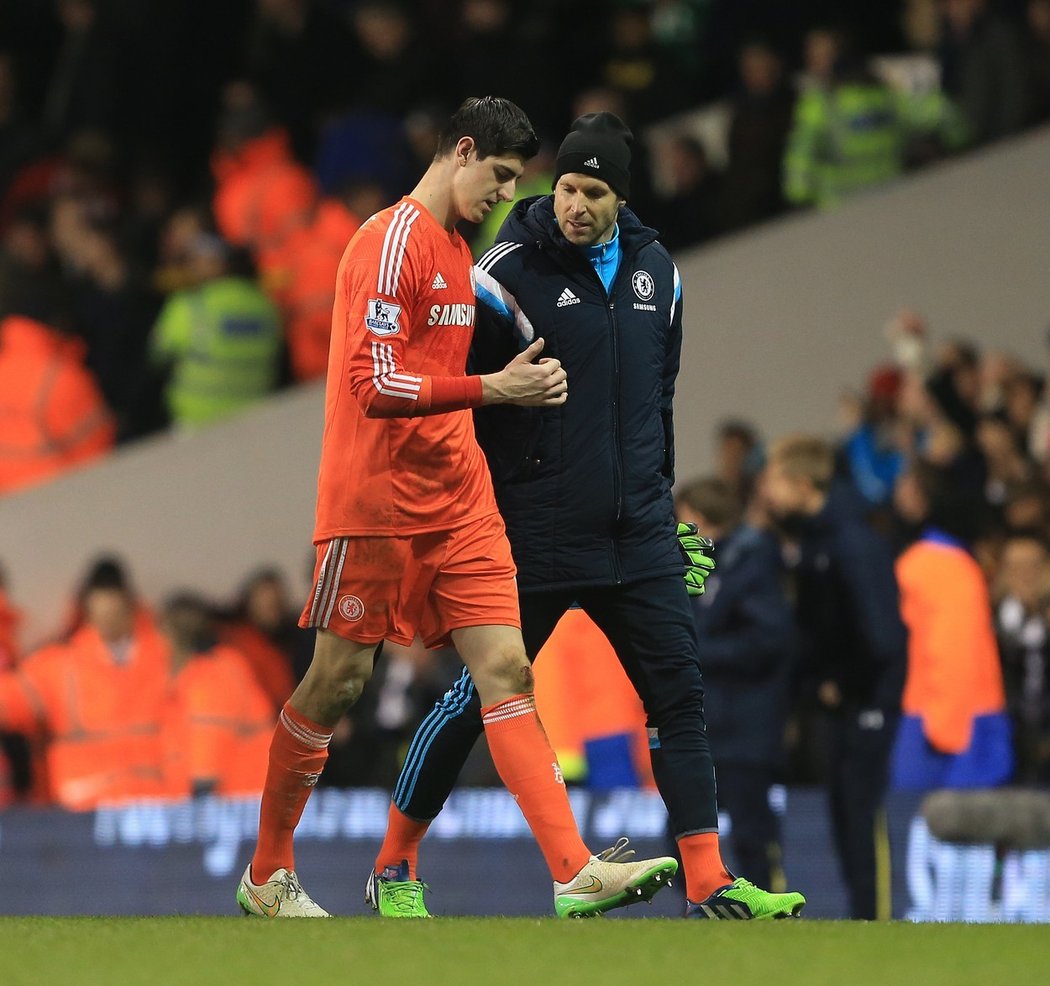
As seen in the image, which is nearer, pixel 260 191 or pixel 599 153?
pixel 599 153

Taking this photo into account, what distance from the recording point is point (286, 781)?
20.6 ft

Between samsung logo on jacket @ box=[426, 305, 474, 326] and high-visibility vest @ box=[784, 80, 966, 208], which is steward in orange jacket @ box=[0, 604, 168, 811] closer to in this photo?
high-visibility vest @ box=[784, 80, 966, 208]

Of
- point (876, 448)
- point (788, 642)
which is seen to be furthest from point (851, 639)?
point (876, 448)

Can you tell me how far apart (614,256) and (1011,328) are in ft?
26.3

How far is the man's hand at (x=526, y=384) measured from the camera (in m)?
5.87

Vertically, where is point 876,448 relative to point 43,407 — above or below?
below

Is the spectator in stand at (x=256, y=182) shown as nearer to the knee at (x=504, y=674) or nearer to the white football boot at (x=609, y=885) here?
the knee at (x=504, y=674)

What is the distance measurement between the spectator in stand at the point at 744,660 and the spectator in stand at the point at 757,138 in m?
5.52

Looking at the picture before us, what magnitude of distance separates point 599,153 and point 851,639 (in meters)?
3.51

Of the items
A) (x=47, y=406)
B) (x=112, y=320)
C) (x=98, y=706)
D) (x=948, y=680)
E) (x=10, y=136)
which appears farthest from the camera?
(x=10, y=136)

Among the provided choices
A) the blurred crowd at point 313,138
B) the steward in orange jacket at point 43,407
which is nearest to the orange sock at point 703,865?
the blurred crowd at point 313,138

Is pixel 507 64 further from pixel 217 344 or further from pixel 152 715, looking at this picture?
pixel 152 715

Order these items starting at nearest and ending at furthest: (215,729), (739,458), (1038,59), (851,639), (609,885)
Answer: (609,885)
(851,639)
(215,729)
(739,458)
(1038,59)

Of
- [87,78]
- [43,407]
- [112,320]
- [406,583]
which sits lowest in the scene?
[406,583]
